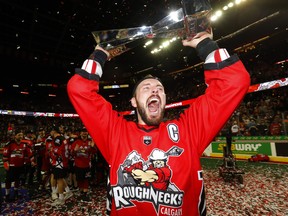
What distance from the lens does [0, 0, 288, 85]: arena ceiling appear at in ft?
44.8

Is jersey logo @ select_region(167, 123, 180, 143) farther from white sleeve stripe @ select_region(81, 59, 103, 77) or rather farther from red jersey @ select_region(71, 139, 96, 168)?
red jersey @ select_region(71, 139, 96, 168)

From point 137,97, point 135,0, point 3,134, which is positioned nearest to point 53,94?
point 3,134

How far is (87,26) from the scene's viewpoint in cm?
1736

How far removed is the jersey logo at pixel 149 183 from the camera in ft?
4.55

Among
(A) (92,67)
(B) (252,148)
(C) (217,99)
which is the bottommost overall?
(B) (252,148)

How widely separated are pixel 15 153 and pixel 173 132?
25.4 ft

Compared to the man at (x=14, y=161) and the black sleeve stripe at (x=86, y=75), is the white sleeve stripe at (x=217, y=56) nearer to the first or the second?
the black sleeve stripe at (x=86, y=75)

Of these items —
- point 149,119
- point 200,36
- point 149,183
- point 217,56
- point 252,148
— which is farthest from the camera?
point 252,148

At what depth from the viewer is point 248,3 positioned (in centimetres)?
1213

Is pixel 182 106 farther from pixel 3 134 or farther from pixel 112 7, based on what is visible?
pixel 3 134

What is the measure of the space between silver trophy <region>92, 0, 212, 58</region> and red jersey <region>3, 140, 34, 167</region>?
7.33m

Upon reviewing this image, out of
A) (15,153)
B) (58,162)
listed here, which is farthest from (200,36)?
(15,153)

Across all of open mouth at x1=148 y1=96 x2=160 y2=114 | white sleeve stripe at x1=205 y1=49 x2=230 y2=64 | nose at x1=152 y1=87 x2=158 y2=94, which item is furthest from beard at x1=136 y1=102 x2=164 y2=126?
white sleeve stripe at x1=205 y1=49 x2=230 y2=64

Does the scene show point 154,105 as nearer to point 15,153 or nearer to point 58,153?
point 58,153
